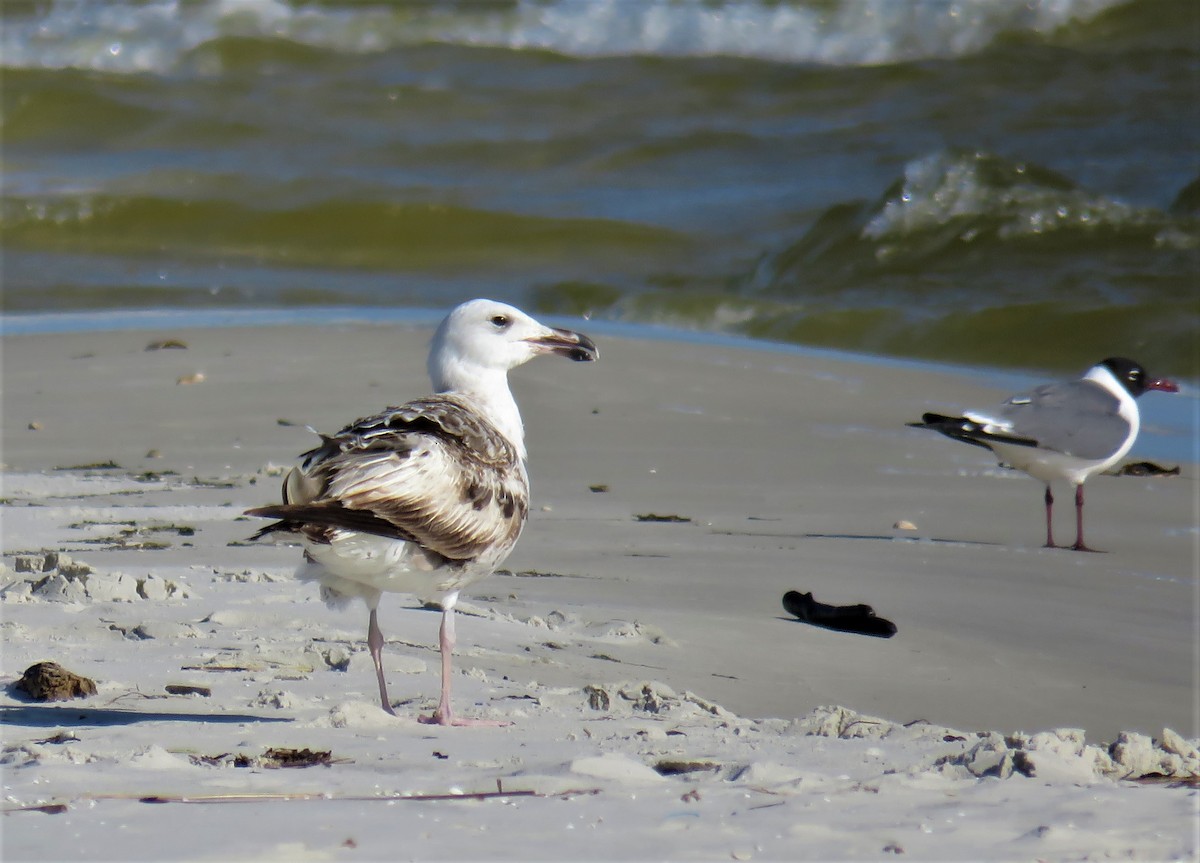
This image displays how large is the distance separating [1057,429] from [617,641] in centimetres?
350

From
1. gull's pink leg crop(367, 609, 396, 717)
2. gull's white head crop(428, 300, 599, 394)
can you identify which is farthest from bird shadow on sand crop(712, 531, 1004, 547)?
gull's pink leg crop(367, 609, 396, 717)

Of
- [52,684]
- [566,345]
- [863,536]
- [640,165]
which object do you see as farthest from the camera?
[640,165]

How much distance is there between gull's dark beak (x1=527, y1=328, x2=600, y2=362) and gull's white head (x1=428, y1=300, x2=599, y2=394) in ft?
0.25

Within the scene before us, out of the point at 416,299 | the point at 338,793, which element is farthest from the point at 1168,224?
the point at 338,793

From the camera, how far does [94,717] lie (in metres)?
3.87

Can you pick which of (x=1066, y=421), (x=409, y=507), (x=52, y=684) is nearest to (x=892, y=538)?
(x=1066, y=421)

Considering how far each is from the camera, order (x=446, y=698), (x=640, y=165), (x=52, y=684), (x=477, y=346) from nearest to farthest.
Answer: (x=52, y=684) < (x=446, y=698) < (x=477, y=346) < (x=640, y=165)

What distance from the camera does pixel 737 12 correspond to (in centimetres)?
2380

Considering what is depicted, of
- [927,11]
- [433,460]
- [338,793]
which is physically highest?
[927,11]

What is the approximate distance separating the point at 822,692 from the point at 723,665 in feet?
1.01

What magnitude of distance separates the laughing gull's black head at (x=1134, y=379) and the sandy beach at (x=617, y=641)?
0.93 m

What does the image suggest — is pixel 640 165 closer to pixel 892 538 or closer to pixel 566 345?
pixel 892 538

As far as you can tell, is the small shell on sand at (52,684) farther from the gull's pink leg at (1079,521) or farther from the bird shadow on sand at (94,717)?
the gull's pink leg at (1079,521)

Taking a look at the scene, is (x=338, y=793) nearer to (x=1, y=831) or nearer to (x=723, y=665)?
(x=1, y=831)
